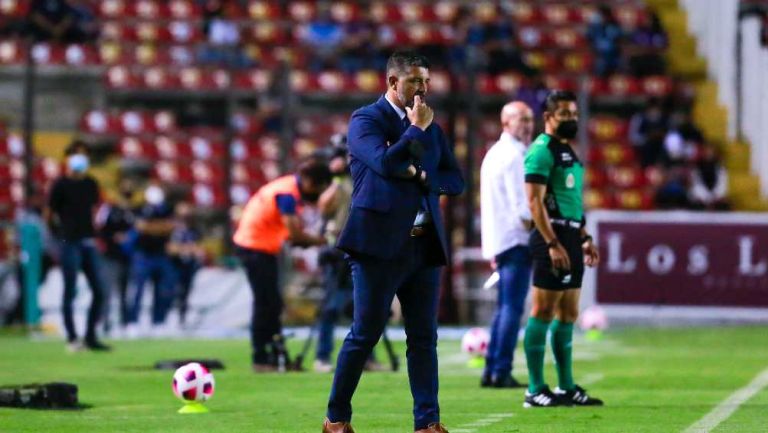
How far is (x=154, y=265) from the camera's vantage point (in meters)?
23.9

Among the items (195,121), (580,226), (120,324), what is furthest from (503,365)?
(195,121)

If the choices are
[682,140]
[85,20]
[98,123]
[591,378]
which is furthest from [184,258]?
[591,378]

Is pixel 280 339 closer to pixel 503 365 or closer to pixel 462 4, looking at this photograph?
pixel 503 365

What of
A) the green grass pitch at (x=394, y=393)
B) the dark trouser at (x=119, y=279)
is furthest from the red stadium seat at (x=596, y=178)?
the green grass pitch at (x=394, y=393)

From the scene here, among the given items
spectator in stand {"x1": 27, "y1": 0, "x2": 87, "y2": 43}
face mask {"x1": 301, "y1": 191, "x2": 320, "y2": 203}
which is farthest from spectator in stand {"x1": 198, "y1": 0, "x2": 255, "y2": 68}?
face mask {"x1": 301, "y1": 191, "x2": 320, "y2": 203}

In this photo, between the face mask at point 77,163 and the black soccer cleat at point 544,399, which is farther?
the face mask at point 77,163

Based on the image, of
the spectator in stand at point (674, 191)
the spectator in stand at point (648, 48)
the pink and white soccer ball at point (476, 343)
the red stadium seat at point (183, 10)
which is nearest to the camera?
the pink and white soccer ball at point (476, 343)

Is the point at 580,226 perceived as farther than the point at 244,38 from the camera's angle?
No

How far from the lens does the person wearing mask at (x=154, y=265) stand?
23.8m

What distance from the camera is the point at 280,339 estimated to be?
50.2 feet

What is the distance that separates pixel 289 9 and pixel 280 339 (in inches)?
702

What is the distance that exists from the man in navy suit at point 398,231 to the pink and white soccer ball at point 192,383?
255cm

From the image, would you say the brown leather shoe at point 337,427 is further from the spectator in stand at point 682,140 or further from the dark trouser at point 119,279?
the spectator in stand at point 682,140

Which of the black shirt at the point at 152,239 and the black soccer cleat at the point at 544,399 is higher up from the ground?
the black shirt at the point at 152,239
